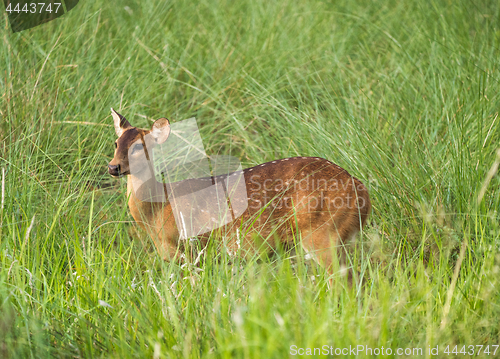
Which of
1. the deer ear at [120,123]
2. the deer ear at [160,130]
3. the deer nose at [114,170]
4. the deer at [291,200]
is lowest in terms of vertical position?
the deer at [291,200]

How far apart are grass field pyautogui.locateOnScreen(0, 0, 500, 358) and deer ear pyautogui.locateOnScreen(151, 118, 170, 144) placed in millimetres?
429

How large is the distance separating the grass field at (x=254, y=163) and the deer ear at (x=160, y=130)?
429 mm

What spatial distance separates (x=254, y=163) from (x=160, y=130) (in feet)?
3.16

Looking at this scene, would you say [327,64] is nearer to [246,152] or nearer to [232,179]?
[246,152]

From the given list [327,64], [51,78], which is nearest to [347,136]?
[327,64]

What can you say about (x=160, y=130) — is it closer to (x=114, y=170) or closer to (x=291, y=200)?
(x=114, y=170)

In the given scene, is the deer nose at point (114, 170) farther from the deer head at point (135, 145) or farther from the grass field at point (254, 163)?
the grass field at point (254, 163)

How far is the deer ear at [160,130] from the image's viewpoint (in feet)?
10.1

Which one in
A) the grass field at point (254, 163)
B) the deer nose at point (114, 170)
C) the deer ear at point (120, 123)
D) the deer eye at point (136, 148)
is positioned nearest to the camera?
the grass field at point (254, 163)

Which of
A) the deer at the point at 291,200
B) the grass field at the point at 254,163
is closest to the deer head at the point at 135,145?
the deer at the point at 291,200

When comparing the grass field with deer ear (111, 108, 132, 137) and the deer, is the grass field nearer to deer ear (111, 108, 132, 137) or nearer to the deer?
the deer

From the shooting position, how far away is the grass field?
1.94m

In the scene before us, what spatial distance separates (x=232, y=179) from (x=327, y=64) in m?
2.15

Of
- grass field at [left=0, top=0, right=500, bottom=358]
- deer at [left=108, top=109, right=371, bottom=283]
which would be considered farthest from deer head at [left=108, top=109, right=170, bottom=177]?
grass field at [left=0, top=0, right=500, bottom=358]
